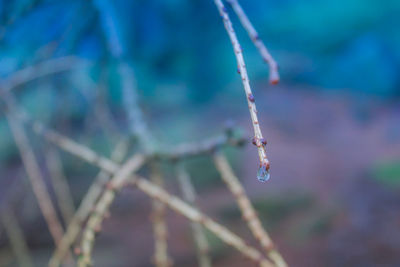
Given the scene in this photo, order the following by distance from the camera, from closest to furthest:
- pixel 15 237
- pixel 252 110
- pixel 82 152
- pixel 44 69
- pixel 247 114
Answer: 1. pixel 252 110
2. pixel 82 152
3. pixel 44 69
4. pixel 15 237
5. pixel 247 114

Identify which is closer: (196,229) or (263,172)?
(263,172)

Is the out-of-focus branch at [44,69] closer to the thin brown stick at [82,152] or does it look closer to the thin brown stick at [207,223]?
the thin brown stick at [82,152]

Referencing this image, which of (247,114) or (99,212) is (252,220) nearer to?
(99,212)

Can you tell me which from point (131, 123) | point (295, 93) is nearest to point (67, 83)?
point (131, 123)

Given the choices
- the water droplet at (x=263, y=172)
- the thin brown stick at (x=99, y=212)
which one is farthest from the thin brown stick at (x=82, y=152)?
the water droplet at (x=263, y=172)

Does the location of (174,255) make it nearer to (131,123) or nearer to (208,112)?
(131,123)

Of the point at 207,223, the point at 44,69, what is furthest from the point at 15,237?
the point at 207,223
